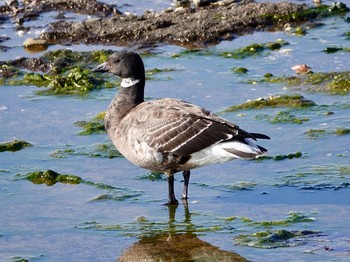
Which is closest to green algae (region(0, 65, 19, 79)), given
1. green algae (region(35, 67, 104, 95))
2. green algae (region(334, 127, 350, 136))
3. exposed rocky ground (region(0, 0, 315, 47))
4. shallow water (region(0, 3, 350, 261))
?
shallow water (region(0, 3, 350, 261))

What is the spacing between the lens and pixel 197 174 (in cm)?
1127

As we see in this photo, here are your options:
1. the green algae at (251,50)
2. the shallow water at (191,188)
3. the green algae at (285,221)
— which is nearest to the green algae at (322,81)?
the shallow water at (191,188)

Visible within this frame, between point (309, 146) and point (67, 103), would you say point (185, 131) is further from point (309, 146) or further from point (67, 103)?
point (67, 103)

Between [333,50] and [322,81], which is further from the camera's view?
[333,50]

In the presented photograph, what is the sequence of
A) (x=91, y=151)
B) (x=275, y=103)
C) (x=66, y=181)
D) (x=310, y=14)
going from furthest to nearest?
1. (x=310, y=14)
2. (x=275, y=103)
3. (x=91, y=151)
4. (x=66, y=181)

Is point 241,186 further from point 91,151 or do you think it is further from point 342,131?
point 91,151

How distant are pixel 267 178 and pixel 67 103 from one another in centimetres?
367

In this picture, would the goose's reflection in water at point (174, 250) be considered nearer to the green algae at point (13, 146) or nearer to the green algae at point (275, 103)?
the green algae at point (13, 146)

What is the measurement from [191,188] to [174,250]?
160cm

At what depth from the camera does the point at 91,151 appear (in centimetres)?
1188

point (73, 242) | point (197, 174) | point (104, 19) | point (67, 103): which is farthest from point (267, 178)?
point (104, 19)

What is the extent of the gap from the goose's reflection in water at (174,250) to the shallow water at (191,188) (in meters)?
0.02

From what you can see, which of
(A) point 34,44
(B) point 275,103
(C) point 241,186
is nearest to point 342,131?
(B) point 275,103

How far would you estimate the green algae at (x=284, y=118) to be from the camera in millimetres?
12453
